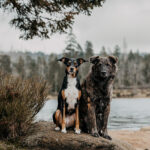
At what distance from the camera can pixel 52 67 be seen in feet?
230

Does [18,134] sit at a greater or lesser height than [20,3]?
lesser

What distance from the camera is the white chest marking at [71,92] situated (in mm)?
4734

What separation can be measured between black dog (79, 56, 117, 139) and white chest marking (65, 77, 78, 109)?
30 centimetres

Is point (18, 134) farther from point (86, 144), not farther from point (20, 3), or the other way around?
point (20, 3)

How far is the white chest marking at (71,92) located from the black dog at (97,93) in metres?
0.30

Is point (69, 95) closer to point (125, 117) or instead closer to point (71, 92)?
point (71, 92)

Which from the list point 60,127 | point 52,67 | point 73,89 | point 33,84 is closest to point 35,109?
point 33,84

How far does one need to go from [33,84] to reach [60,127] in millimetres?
1481

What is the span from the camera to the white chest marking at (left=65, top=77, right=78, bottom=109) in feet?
15.5

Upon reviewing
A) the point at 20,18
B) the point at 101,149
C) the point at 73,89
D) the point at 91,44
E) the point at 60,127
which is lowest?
the point at 101,149

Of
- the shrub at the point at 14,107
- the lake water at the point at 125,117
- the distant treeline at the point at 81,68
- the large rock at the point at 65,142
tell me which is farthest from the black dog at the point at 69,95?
the distant treeline at the point at 81,68

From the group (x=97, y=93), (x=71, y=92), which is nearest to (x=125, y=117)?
(x=97, y=93)

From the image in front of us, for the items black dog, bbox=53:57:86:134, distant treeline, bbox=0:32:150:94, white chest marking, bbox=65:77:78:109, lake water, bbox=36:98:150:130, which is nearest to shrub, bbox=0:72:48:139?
black dog, bbox=53:57:86:134

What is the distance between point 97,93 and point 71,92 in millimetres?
556
